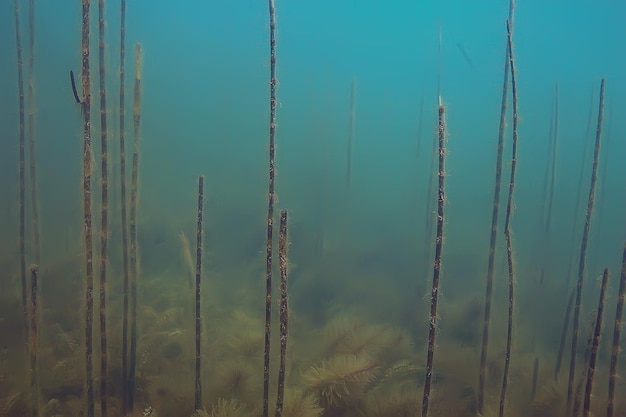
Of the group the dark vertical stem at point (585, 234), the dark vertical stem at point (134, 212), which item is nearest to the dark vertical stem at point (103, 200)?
the dark vertical stem at point (134, 212)

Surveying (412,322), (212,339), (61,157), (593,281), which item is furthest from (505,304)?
(61,157)

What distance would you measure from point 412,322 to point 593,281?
19.4 feet

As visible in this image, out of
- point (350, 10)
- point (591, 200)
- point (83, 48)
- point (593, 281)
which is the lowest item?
point (593, 281)

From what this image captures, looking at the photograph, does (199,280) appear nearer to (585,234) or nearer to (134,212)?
(134,212)

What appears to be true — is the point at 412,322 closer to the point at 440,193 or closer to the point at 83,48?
the point at 440,193

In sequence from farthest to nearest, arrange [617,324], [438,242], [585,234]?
[585,234] < [617,324] < [438,242]

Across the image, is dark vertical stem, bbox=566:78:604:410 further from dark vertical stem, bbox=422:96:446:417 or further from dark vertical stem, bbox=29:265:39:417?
dark vertical stem, bbox=29:265:39:417

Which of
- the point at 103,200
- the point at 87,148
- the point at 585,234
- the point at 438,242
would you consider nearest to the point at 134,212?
the point at 103,200

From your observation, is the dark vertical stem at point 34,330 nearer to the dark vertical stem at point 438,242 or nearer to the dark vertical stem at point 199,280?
the dark vertical stem at point 199,280

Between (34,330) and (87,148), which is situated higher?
(87,148)

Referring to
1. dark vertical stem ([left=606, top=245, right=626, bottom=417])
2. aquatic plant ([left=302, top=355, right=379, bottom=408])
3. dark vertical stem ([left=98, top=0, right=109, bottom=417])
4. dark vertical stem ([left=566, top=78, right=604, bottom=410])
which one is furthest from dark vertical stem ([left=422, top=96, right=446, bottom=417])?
dark vertical stem ([left=98, top=0, right=109, bottom=417])

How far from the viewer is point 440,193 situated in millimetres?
2084

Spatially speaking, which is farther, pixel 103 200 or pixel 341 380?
pixel 341 380

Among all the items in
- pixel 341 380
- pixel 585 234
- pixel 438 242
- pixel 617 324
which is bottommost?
pixel 341 380
